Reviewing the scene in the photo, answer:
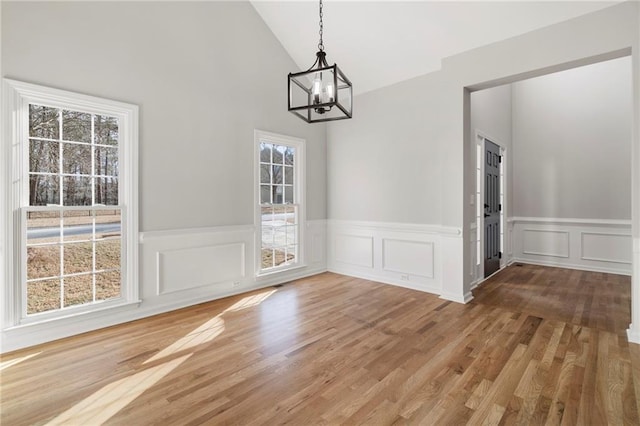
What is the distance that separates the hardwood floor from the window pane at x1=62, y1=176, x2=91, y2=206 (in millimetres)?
1281

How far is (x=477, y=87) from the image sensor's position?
12.9 feet

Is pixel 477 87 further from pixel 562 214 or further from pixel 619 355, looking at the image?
pixel 562 214

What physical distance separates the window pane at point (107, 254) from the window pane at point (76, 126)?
104 cm

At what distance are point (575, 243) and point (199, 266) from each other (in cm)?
650

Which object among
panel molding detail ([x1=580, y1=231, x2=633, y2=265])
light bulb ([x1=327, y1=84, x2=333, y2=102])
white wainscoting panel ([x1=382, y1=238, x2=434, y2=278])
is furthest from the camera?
panel molding detail ([x1=580, y1=231, x2=633, y2=265])

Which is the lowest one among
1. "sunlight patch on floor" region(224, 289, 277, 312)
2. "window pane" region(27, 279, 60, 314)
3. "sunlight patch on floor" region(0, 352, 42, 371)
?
"sunlight patch on floor" region(0, 352, 42, 371)

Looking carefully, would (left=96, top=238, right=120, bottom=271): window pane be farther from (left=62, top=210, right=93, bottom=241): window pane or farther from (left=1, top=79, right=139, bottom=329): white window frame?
(left=1, top=79, right=139, bottom=329): white window frame

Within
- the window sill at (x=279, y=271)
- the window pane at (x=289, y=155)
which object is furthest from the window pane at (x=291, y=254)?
the window pane at (x=289, y=155)

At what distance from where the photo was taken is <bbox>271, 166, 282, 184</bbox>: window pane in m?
4.87

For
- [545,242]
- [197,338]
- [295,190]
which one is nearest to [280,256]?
[295,190]

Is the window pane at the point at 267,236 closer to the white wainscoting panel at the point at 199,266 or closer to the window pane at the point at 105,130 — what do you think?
the white wainscoting panel at the point at 199,266

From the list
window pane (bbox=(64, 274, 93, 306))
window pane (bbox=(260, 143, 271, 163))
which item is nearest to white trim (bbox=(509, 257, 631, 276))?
window pane (bbox=(260, 143, 271, 163))

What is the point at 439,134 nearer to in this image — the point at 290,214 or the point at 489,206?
the point at 489,206

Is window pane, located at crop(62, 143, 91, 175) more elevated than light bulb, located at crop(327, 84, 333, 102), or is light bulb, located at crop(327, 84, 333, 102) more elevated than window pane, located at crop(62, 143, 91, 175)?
light bulb, located at crop(327, 84, 333, 102)
